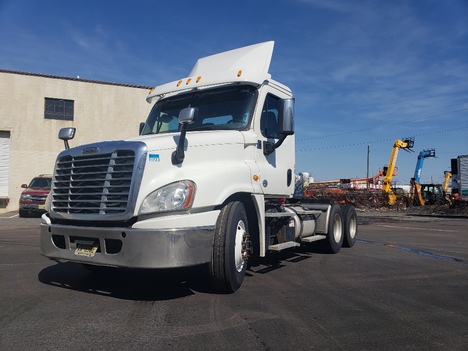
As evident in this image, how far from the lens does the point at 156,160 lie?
4.58 meters

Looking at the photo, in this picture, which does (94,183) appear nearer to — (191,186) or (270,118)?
(191,186)

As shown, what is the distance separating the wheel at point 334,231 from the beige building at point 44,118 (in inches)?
754

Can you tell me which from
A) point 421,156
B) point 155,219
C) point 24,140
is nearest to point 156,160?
point 155,219

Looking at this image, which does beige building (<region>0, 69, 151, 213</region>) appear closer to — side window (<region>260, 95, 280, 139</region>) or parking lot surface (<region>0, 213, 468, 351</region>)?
parking lot surface (<region>0, 213, 468, 351</region>)

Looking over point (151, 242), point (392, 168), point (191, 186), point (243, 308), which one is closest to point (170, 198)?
point (191, 186)

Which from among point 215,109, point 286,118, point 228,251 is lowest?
point 228,251

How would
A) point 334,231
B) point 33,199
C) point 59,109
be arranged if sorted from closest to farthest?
point 334,231
point 33,199
point 59,109

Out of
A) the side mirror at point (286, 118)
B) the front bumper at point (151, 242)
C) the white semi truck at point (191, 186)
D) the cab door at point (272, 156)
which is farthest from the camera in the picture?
the cab door at point (272, 156)

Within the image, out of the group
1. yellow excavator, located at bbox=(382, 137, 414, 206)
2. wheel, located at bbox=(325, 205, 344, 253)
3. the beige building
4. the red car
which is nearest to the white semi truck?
wheel, located at bbox=(325, 205, 344, 253)

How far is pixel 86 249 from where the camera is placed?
15.3 feet

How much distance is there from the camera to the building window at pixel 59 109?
24703 mm

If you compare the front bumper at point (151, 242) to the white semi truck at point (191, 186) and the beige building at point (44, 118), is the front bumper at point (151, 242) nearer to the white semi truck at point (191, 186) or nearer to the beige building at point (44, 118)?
the white semi truck at point (191, 186)

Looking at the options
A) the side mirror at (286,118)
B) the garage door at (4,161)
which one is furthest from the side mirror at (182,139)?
the garage door at (4,161)

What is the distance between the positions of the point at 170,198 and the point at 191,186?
264 mm
